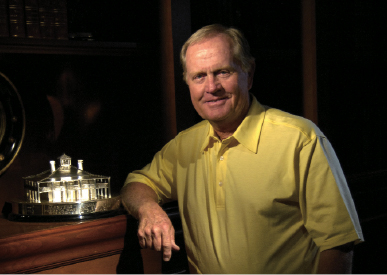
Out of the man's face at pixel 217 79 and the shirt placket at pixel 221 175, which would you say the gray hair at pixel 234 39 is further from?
the shirt placket at pixel 221 175

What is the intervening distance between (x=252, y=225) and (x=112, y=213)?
53 centimetres

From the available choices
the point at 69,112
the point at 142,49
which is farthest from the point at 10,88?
the point at 142,49

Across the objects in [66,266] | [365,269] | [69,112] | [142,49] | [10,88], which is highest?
[142,49]

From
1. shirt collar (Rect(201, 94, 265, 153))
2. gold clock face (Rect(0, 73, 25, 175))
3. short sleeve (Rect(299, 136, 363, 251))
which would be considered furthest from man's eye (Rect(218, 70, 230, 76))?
gold clock face (Rect(0, 73, 25, 175))

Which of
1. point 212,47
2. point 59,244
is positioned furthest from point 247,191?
point 59,244

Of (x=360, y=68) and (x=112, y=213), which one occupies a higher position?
(x=360, y=68)

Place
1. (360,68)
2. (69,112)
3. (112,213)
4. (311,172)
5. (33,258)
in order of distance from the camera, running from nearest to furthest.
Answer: (311,172)
(33,258)
(112,213)
(69,112)
(360,68)

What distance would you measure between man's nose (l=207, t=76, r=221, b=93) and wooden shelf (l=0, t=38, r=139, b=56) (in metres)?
0.64

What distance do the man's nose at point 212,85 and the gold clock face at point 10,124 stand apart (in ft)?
2.81

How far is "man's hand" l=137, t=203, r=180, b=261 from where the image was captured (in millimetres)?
1291

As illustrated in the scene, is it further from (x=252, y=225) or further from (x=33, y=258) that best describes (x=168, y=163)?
(x=33, y=258)

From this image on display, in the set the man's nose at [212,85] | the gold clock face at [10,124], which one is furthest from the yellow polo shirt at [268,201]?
the gold clock face at [10,124]

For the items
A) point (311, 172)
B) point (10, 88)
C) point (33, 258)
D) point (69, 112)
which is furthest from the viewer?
point (69, 112)

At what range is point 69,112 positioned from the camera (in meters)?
2.06
